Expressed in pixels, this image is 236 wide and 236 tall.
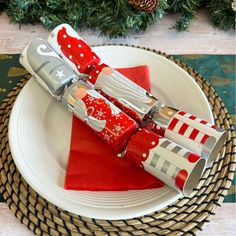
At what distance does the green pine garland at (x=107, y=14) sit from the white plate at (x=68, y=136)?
15 cm

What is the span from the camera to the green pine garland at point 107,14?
83 centimetres

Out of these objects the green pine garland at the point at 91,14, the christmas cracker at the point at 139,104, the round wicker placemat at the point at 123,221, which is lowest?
the round wicker placemat at the point at 123,221

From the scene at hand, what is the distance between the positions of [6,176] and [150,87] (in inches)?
11.2

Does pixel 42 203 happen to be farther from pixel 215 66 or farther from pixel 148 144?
pixel 215 66

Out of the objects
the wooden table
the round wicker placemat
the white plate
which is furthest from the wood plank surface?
the round wicker placemat

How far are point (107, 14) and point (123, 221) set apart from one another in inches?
18.9

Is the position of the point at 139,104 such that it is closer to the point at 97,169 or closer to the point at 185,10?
the point at 97,169

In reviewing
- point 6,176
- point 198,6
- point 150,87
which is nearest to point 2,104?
point 6,176

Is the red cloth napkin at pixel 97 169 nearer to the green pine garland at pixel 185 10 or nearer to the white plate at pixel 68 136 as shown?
the white plate at pixel 68 136

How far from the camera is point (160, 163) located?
507 mm

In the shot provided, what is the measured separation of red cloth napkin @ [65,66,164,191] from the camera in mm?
537

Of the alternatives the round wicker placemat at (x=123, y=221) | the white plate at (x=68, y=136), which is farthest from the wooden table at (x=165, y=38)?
the round wicker placemat at (x=123, y=221)

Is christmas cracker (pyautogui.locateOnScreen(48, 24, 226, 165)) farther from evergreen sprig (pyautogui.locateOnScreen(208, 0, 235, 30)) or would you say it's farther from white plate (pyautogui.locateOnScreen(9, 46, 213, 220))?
evergreen sprig (pyautogui.locateOnScreen(208, 0, 235, 30))

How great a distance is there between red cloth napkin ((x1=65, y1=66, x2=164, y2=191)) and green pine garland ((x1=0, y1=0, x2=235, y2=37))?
12.6 inches
